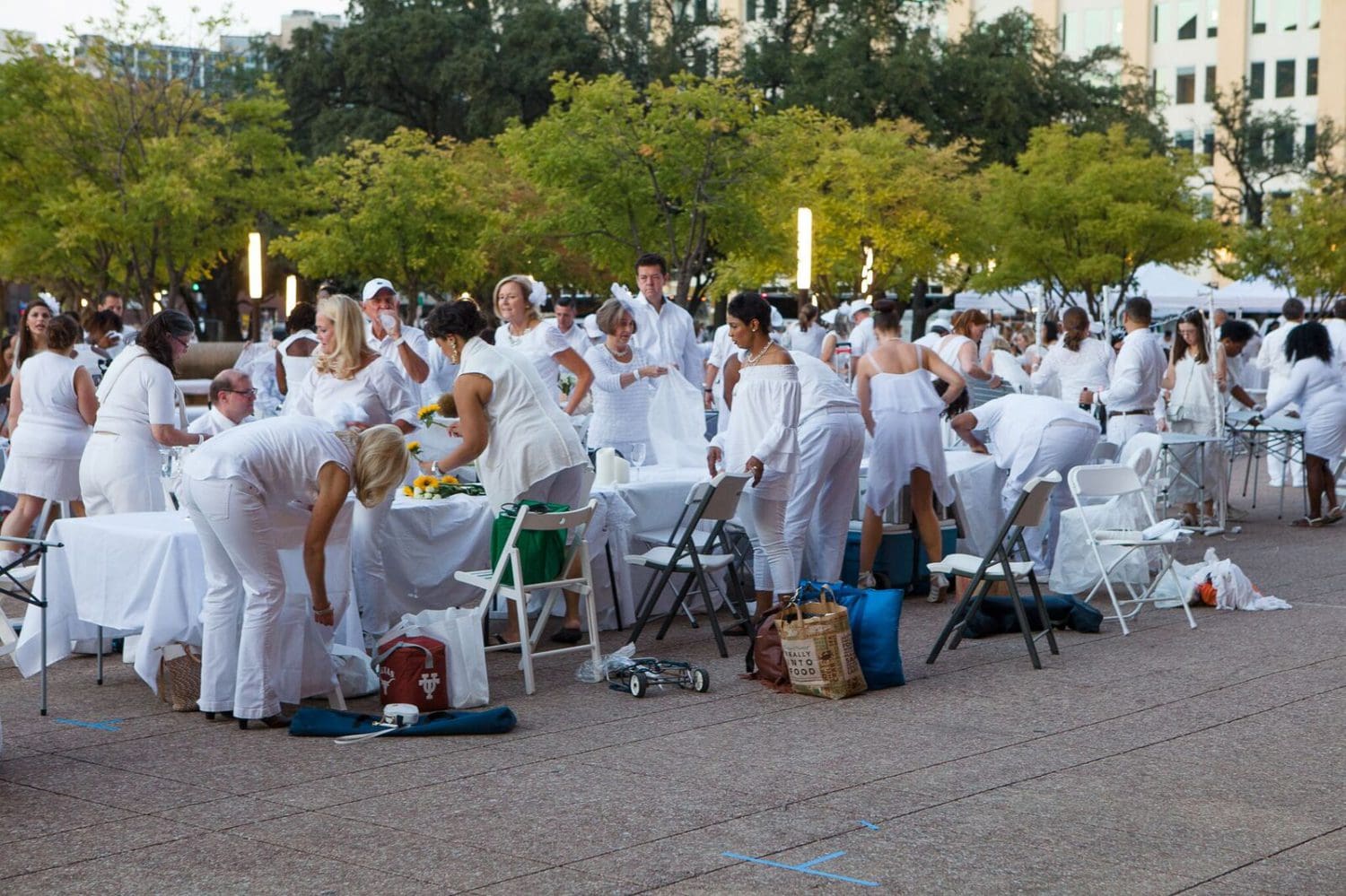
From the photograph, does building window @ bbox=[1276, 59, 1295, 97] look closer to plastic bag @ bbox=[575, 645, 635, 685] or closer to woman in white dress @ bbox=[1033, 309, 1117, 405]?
woman in white dress @ bbox=[1033, 309, 1117, 405]

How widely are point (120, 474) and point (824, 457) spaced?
3624mm

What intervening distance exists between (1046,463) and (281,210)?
72.4 ft

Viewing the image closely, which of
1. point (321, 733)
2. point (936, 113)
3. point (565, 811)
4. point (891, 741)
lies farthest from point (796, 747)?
point (936, 113)

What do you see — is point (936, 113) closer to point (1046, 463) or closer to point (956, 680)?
point (1046, 463)

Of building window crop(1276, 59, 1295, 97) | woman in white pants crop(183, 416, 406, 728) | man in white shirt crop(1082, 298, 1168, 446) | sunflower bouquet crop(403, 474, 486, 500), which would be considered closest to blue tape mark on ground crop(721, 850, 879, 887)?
woman in white pants crop(183, 416, 406, 728)

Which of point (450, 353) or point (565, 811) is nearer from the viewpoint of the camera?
point (565, 811)

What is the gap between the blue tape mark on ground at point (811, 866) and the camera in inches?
191

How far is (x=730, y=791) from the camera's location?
591 cm

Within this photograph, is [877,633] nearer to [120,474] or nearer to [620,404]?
[620,404]

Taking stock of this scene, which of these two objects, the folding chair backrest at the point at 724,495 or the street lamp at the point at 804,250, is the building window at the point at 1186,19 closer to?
the street lamp at the point at 804,250

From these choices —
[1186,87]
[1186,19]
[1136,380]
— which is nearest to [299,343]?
[1136,380]

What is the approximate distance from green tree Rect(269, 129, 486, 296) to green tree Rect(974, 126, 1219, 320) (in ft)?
38.7

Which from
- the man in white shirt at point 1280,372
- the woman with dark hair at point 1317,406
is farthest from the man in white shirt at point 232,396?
the man in white shirt at point 1280,372

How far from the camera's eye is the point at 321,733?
6703 millimetres
